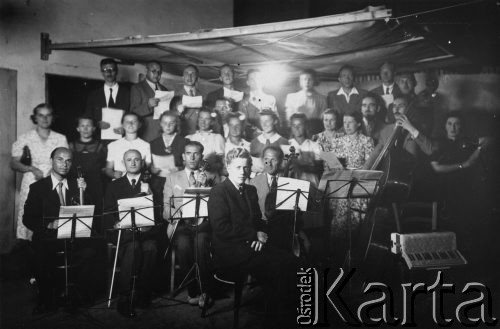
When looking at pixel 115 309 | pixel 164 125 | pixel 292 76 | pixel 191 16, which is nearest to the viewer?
pixel 115 309

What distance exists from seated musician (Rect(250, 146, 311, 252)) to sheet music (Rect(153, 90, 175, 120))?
2084mm

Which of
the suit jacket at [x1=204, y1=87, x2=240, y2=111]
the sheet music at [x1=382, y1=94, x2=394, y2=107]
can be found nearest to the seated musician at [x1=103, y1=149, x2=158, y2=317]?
the suit jacket at [x1=204, y1=87, x2=240, y2=111]

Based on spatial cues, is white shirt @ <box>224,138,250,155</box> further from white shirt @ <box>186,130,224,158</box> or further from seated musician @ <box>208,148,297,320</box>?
seated musician @ <box>208,148,297,320</box>

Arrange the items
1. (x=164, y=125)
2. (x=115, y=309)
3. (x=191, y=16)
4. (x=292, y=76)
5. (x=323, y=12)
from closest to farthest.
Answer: (x=115, y=309) < (x=164, y=125) < (x=292, y=76) < (x=191, y=16) < (x=323, y=12)

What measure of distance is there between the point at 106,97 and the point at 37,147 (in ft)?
4.30

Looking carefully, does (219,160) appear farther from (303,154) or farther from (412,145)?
(412,145)

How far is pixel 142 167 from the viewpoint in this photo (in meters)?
5.91

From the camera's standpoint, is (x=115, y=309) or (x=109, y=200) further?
(x=109, y=200)

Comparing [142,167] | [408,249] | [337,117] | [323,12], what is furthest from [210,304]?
[323,12]

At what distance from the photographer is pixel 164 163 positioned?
21.5ft

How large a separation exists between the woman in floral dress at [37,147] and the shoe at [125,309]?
2.24 m

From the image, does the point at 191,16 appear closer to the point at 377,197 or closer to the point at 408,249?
the point at 377,197

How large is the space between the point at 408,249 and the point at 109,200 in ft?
12.7

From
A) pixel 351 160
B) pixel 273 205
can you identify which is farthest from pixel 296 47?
pixel 273 205
